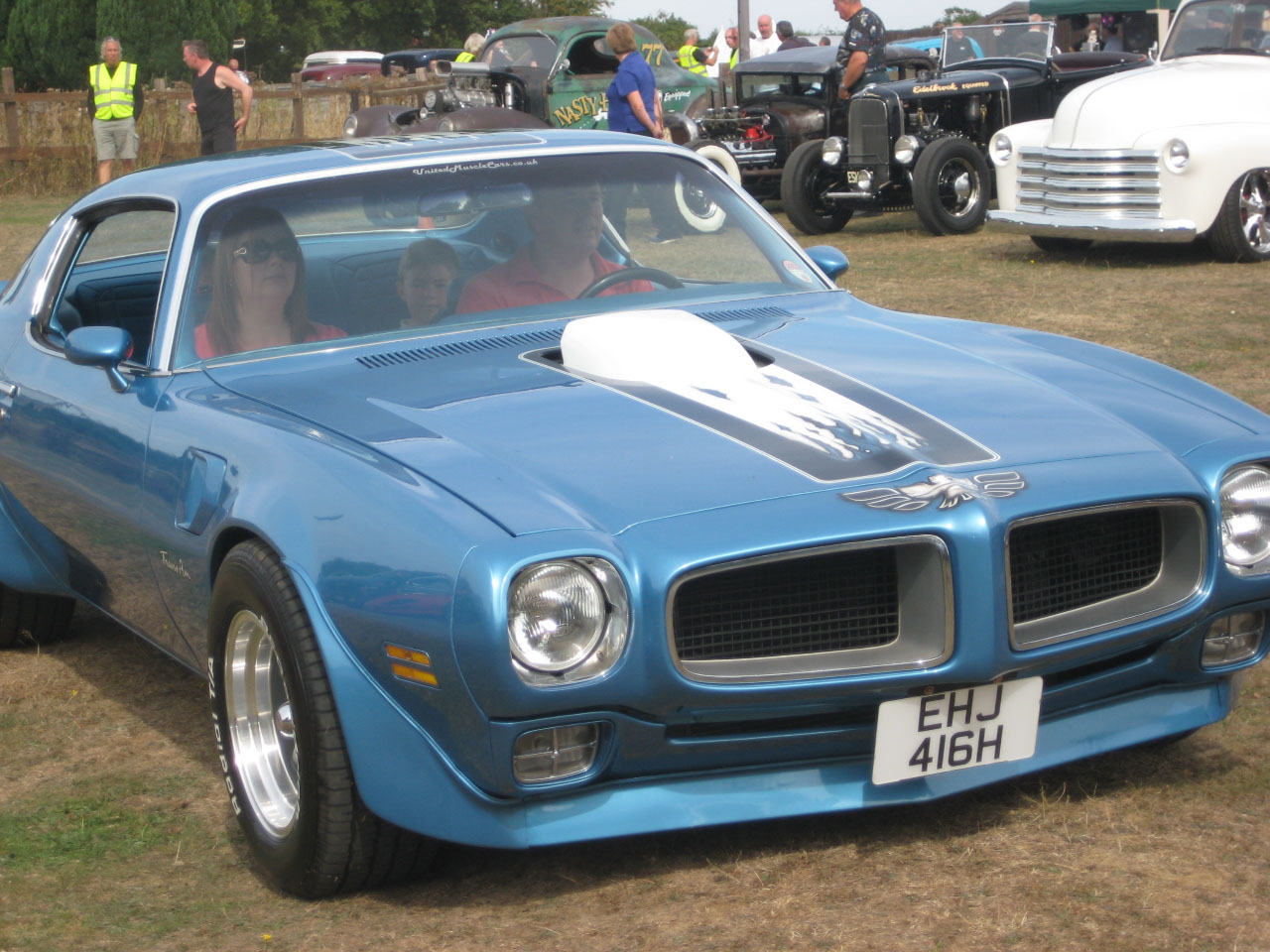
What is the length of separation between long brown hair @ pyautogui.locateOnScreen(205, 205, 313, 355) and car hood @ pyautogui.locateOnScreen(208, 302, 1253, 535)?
0.13 metres

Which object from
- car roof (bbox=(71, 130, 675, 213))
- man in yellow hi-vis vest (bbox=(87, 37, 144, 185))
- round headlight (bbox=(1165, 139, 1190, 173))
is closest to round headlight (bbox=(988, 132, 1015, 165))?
round headlight (bbox=(1165, 139, 1190, 173))

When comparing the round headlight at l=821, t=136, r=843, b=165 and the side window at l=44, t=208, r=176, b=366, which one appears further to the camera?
the round headlight at l=821, t=136, r=843, b=165

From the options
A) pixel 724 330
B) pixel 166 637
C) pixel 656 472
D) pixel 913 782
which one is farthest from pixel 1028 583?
pixel 166 637

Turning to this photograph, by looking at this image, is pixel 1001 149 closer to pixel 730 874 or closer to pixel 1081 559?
pixel 1081 559

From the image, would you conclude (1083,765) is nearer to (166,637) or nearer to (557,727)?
(557,727)

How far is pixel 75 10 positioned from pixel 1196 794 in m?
28.9

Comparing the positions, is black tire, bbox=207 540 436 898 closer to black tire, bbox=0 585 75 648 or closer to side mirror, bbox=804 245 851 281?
black tire, bbox=0 585 75 648

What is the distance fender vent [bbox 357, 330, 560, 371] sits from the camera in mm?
3615

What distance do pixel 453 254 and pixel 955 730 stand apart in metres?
1.84

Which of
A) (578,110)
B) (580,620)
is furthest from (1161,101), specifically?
(580,620)

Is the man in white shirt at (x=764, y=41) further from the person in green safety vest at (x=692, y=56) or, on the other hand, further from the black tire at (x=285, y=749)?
the black tire at (x=285, y=749)

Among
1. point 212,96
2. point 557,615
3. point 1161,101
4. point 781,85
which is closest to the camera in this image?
point 557,615

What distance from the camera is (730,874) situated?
2910 mm

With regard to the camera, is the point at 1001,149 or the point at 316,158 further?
the point at 1001,149
